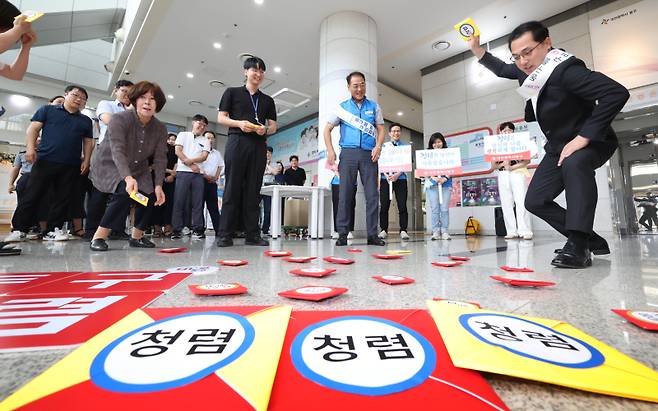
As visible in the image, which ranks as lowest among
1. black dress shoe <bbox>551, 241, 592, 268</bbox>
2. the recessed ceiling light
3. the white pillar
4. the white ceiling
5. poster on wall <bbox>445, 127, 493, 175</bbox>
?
black dress shoe <bbox>551, 241, 592, 268</bbox>

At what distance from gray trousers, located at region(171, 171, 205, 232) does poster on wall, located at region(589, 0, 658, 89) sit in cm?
608

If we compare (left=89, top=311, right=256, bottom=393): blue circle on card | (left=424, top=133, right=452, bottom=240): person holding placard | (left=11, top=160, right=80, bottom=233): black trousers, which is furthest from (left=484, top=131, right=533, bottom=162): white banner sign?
(left=11, top=160, right=80, bottom=233): black trousers

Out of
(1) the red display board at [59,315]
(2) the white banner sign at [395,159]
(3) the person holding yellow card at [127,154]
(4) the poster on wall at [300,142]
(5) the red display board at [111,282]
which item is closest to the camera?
(1) the red display board at [59,315]

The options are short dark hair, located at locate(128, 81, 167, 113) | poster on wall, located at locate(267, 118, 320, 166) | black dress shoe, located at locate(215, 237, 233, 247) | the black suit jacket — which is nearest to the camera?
the black suit jacket

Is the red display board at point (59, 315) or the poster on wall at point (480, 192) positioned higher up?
the poster on wall at point (480, 192)

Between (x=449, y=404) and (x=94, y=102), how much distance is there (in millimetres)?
11052

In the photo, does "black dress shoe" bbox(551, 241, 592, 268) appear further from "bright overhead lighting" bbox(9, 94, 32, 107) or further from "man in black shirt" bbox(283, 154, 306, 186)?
"bright overhead lighting" bbox(9, 94, 32, 107)

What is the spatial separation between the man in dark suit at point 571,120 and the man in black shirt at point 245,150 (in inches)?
73.8

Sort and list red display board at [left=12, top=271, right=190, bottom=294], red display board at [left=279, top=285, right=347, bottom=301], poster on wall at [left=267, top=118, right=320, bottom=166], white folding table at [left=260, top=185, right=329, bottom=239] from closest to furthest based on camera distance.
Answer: red display board at [left=279, top=285, right=347, bottom=301]
red display board at [left=12, top=271, right=190, bottom=294]
white folding table at [left=260, top=185, right=329, bottom=239]
poster on wall at [left=267, top=118, right=320, bottom=166]

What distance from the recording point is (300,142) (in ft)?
34.0

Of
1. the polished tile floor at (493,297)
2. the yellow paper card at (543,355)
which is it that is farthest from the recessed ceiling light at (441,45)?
the yellow paper card at (543,355)

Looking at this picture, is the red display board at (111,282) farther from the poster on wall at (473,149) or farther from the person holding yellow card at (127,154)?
the poster on wall at (473,149)

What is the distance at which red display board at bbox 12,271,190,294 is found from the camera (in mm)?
888

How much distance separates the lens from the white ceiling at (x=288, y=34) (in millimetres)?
4945
